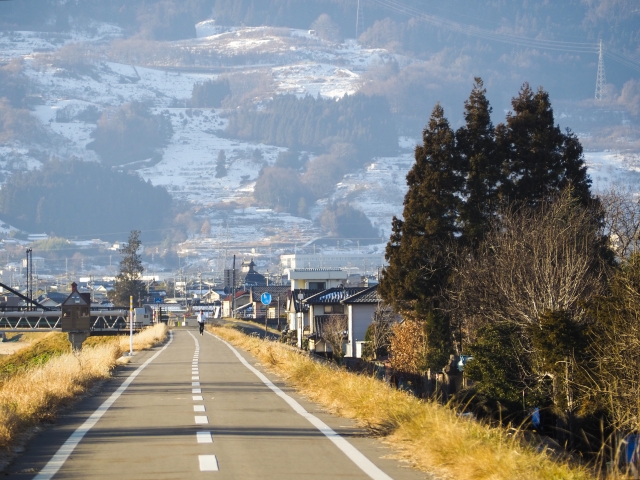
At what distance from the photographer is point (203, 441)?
10.1 metres

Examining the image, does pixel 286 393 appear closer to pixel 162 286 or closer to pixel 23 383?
pixel 23 383

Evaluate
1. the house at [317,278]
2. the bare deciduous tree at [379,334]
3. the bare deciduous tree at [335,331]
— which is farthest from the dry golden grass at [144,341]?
the house at [317,278]

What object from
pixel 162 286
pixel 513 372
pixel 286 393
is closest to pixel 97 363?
pixel 286 393

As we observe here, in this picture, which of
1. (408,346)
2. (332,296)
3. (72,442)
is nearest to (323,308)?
(332,296)

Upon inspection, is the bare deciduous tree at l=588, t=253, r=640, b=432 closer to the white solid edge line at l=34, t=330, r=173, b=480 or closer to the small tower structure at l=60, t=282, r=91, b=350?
the white solid edge line at l=34, t=330, r=173, b=480

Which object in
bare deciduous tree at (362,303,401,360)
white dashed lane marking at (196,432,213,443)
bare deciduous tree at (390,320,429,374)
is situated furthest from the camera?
bare deciduous tree at (362,303,401,360)

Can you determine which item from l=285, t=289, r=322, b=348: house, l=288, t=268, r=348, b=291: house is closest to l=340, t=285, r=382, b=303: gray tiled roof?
l=285, t=289, r=322, b=348: house

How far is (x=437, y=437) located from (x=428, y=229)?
83.0 feet

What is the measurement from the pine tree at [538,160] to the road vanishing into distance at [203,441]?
64.3ft

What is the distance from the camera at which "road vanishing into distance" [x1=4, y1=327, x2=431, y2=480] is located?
8344mm

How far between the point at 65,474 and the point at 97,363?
12.7m

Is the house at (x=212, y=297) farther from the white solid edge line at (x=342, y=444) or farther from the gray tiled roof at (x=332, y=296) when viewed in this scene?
the white solid edge line at (x=342, y=444)

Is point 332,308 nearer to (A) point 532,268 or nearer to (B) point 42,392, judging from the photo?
(A) point 532,268

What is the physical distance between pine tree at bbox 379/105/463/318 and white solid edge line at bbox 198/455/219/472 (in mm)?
25266
